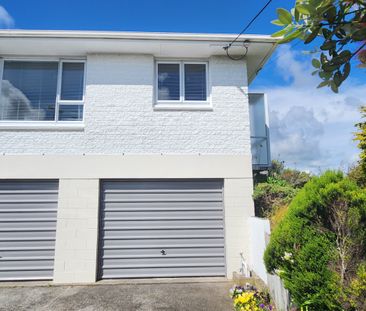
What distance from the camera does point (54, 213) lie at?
761cm

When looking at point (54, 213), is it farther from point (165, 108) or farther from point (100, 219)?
point (165, 108)

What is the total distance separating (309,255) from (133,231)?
489 centimetres

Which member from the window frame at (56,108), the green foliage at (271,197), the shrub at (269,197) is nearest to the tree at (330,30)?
the green foliage at (271,197)

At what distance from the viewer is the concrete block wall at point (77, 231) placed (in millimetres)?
7293

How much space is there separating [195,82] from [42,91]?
173 inches

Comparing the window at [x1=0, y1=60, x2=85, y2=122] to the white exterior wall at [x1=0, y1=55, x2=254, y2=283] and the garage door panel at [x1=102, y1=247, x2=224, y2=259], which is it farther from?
the garage door panel at [x1=102, y1=247, x2=224, y2=259]

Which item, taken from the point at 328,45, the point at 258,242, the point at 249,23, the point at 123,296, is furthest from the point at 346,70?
the point at 123,296

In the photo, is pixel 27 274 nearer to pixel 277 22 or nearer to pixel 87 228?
pixel 87 228

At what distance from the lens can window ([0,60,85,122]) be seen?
8.24 meters

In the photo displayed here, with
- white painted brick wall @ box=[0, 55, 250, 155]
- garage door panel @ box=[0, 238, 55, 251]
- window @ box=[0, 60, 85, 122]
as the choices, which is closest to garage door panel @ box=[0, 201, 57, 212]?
garage door panel @ box=[0, 238, 55, 251]

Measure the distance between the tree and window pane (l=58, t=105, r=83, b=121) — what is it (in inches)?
302

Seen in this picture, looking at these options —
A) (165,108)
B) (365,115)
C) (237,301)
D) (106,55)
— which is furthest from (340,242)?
(106,55)

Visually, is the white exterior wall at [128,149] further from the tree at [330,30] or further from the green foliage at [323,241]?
the tree at [330,30]

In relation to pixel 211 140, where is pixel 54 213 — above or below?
below
